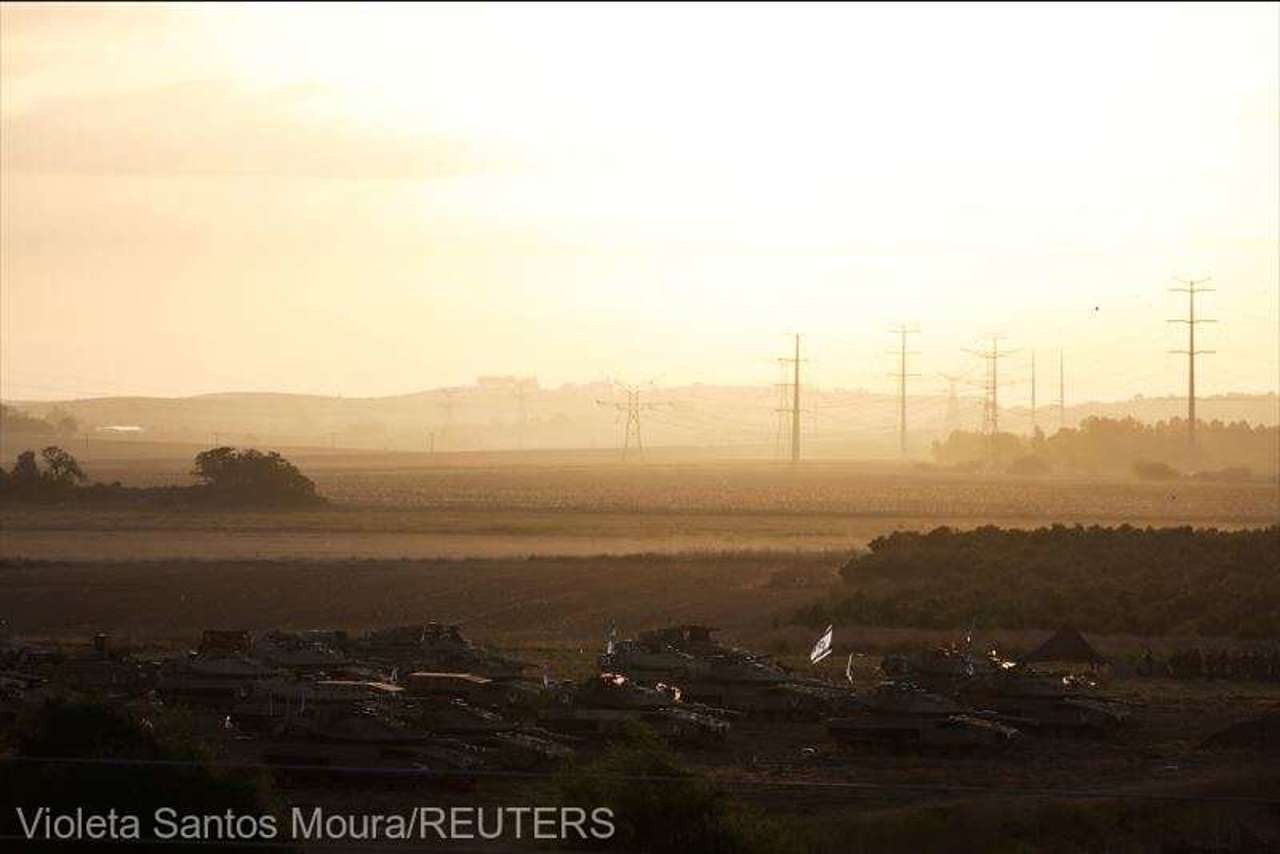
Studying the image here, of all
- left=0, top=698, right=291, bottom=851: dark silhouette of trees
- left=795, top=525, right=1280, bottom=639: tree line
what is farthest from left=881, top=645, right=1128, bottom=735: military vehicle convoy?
left=0, top=698, right=291, bottom=851: dark silhouette of trees

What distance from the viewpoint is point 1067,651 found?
166ft

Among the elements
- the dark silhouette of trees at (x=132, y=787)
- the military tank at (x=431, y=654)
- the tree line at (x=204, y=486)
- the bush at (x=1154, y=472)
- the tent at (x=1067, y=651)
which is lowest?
the tent at (x=1067, y=651)

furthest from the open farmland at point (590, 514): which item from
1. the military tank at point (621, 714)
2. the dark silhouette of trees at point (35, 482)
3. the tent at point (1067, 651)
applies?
the military tank at point (621, 714)

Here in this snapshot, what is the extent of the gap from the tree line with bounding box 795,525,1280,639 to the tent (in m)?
7.08

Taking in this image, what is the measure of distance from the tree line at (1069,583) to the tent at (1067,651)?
7081 mm

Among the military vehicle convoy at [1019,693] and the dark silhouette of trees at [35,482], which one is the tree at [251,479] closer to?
the dark silhouette of trees at [35,482]

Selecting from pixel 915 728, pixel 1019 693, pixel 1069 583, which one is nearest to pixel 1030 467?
pixel 1069 583

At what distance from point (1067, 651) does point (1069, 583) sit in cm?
1316

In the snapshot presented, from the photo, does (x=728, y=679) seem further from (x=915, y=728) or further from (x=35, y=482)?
(x=35, y=482)

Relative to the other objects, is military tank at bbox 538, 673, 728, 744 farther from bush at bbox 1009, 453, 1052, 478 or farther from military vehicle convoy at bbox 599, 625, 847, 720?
bush at bbox 1009, 453, 1052, 478

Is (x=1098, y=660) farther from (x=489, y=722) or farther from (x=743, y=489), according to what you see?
(x=743, y=489)

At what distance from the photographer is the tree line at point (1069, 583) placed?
5834 cm

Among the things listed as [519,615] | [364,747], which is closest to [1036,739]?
[364,747]

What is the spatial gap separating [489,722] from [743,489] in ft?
409
